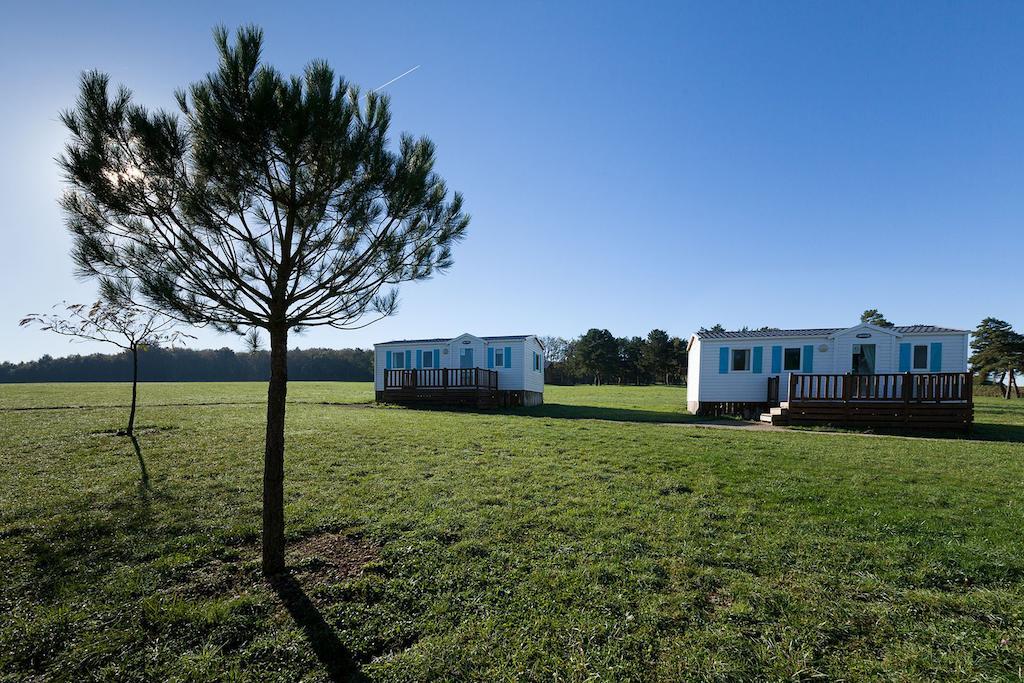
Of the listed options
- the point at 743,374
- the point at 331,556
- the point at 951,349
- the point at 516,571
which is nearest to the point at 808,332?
the point at 743,374

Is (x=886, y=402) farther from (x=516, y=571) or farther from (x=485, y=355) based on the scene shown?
(x=485, y=355)

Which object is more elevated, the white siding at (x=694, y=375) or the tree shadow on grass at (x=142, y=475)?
the white siding at (x=694, y=375)

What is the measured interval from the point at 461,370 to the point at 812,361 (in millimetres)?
14461

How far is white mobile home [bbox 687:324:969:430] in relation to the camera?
15.0 m

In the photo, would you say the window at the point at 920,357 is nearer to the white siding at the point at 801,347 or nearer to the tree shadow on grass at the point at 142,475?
the white siding at the point at 801,347

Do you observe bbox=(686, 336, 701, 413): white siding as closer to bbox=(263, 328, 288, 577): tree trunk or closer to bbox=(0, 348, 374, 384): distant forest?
bbox=(263, 328, 288, 577): tree trunk

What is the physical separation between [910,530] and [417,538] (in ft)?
17.9

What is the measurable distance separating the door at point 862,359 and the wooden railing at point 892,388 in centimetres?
226

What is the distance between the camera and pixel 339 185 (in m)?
3.86

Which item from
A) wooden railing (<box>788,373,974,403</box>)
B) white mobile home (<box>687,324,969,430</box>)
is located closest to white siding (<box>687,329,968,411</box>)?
white mobile home (<box>687,324,969,430</box>)

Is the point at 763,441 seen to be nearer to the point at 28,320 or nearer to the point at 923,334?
the point at 923,334

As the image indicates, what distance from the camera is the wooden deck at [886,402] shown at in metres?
13.1

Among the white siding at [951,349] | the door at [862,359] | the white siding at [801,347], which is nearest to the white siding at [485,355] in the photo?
the white siding at [801,347]

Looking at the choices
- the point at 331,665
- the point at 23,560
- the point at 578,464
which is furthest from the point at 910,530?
the point at 23,560
